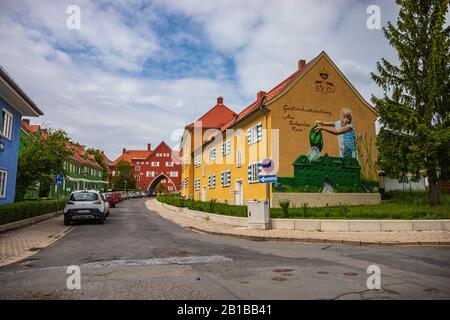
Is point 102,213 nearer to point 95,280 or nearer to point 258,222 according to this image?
point 258,222

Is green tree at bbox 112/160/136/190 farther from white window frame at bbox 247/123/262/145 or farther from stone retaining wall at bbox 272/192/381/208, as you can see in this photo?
stone retaining wall at bbox 272/192/381/208

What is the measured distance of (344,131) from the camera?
2464 centimetres

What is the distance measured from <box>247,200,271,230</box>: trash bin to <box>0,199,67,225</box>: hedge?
1009 centimetres

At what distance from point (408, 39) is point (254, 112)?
10.2 m

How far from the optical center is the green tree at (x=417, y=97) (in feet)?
60.8

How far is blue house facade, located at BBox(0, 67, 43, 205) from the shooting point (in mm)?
18172

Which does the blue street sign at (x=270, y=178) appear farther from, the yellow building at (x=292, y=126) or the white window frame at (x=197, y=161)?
the white window frame at (x=197, y=161)

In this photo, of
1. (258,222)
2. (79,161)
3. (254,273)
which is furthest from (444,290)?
(79,161)

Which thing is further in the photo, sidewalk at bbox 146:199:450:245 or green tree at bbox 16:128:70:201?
green tree at bbox 16:128:70:201

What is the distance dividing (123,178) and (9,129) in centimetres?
6781

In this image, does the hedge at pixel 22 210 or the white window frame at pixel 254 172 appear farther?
the white window frame at pixel 254 172

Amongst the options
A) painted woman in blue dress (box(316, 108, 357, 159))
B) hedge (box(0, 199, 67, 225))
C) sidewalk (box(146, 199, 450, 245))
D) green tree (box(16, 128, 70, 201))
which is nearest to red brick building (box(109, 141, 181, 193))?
green tree (box(16, 128, 70, 201))

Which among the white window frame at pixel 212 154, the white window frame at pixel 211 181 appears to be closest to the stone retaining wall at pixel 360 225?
the white window frame at pixel 211 181

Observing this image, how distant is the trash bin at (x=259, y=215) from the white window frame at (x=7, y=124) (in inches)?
547
